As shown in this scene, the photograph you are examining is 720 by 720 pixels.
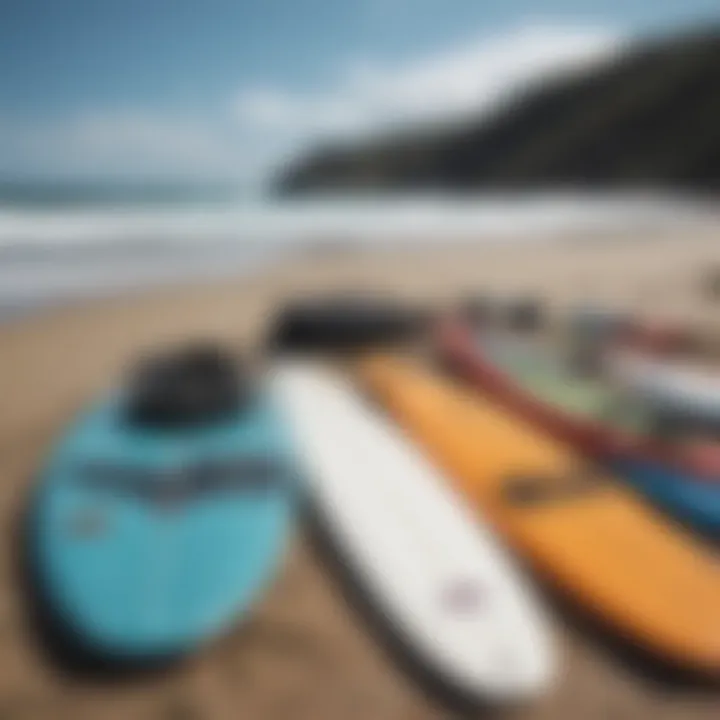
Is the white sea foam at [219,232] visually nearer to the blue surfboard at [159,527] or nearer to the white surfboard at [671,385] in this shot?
the blue surfboard at [159,527]

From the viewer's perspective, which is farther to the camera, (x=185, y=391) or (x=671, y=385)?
(x=671, y=385)

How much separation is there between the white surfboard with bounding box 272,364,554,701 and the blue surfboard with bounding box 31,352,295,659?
15cm

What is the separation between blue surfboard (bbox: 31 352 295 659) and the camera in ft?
4.27

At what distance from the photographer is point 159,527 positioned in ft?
5.15

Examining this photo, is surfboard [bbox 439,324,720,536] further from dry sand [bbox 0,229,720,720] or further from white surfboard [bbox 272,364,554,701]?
dry sand [bbox 0,229,720,720]

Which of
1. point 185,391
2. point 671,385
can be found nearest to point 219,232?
point 185,391

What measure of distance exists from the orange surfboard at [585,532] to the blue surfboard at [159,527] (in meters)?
0.50

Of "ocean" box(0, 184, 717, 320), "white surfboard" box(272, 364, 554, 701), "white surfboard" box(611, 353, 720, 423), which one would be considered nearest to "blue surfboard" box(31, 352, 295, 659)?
"white surfboard" box(272, 364, 554, 701)

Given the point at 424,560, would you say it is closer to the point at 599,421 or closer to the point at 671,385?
the point at 599,421

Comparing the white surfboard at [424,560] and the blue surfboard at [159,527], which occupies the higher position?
the blue surfboard at [159,527]

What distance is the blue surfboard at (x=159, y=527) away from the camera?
130 centimetres

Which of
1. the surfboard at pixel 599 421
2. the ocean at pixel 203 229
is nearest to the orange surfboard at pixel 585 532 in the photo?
the surfboard at pixel 599 421

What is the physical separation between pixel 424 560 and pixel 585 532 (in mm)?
379

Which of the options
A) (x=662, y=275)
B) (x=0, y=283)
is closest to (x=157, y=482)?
(x=0, y=283)
